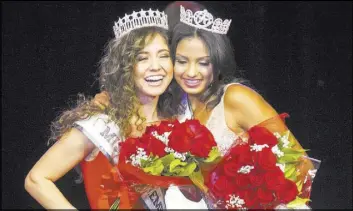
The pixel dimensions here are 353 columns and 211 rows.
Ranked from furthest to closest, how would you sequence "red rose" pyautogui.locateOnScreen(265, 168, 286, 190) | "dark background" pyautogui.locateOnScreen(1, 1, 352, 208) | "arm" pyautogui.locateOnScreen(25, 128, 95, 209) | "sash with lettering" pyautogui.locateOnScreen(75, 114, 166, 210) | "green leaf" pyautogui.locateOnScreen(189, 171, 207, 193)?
"dark background" pyautogui.locateOnScreen(1, 1, 352, 208), "sash with lettering" pyautogui.locateOnScreen(75, 114, 166, 210), "arm" pyautogui.locateOnScreen(25, 128, 95, 209), "green leaf" pyautogui.locateOnScreen(189, 171, 207, 193), "red rose" pyautogui.locateOnScreen(265, 168, 286, 190)

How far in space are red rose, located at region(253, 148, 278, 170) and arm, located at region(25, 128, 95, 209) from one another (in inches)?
30.4

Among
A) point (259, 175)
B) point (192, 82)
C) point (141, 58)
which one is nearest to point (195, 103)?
point (192, 82)

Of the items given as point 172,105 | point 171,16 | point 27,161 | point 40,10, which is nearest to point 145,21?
point 171,16

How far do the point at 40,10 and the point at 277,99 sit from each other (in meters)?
1.20

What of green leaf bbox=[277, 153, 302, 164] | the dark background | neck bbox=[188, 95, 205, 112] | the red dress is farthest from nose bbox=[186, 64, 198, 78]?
green leaf bbox=[277, 153, 302, 164]

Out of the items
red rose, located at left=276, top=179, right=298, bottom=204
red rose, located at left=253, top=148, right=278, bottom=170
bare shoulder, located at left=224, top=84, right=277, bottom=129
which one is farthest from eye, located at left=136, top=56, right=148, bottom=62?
red rose, located at left=276, top=179, right=298, bottom=204

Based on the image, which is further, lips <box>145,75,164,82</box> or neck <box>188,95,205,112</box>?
neck <box>188,95,205,112</box>

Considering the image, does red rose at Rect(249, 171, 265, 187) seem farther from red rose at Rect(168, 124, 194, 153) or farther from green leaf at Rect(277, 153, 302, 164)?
red rose at Rect(168, 124, 194, 153)

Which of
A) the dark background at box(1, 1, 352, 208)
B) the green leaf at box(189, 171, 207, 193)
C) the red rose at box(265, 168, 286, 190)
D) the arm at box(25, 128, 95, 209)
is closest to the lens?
the red rose at box(265, 168, 286, 190)

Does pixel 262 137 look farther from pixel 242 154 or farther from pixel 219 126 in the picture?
pixel 219 126

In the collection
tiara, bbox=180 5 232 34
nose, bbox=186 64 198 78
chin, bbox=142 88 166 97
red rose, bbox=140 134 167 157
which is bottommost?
red rose, bbox=140 134 167 157

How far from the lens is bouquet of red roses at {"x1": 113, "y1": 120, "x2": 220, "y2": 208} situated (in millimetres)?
2371

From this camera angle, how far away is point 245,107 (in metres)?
2.96

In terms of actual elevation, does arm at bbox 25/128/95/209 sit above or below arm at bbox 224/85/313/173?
below
